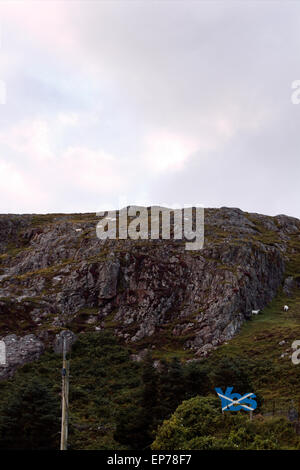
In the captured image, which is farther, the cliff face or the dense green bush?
the cliff face

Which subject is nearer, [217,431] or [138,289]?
[217,431]

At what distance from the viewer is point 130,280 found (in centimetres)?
6806

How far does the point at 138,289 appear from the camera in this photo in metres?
66.4

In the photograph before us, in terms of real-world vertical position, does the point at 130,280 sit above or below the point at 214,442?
above

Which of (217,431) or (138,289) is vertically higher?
(138,289)

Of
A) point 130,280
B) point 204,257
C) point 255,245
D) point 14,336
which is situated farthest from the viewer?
point 255,245

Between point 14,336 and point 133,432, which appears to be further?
point 14,336

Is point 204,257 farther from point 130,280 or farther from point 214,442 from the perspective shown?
point 214,442

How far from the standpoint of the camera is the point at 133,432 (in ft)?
105

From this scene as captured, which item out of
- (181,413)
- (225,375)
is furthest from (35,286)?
(181,413)

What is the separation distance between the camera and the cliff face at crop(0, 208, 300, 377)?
5781 centimetres
